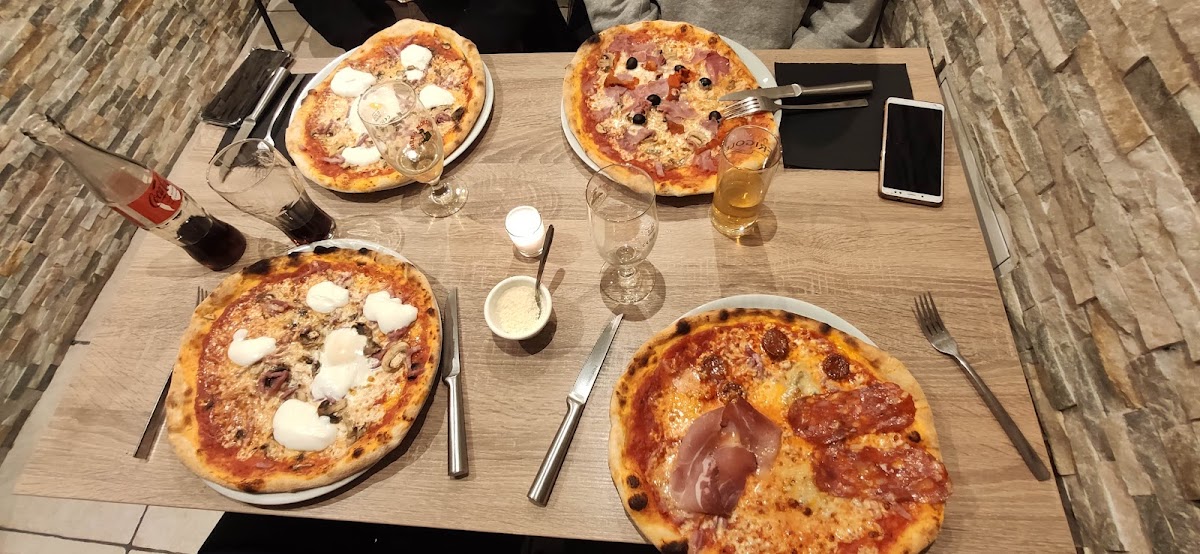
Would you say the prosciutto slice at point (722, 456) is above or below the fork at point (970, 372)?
below

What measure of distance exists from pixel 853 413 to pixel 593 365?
595 millimetres

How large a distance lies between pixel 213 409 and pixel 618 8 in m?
1.97

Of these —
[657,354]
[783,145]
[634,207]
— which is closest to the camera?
[657,354]

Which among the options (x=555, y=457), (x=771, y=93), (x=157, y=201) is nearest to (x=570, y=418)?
(x=555, y=457)

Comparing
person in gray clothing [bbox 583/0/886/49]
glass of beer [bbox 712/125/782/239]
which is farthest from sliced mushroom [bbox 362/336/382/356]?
person in gray clothing [bbox 583/0/886/49]

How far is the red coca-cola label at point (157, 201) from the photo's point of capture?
153 centimetres

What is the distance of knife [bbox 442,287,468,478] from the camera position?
1.30m

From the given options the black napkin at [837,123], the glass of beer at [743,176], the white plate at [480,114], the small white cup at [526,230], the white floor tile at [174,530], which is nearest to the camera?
the glass of beer at [743,176]

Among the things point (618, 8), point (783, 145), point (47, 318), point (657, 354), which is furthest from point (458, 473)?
point (47, 318)

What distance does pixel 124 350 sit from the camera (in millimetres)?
1576

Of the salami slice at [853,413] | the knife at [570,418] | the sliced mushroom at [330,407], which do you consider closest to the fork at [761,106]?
the knife at [570,418]

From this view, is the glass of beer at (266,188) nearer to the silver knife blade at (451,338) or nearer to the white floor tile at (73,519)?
the silver knife blade at (451,338)

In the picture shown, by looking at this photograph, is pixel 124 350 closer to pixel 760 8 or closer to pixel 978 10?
pixel 760 8

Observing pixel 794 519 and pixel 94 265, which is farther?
pixel 94 265
